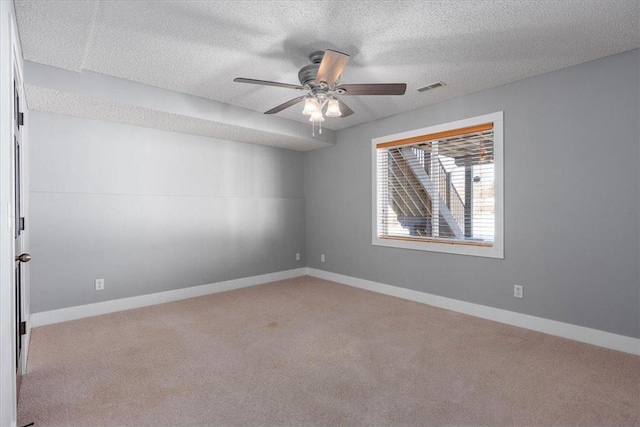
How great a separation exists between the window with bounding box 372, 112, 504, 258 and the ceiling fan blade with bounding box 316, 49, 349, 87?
6.58 ft

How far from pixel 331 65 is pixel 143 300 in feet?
11.7

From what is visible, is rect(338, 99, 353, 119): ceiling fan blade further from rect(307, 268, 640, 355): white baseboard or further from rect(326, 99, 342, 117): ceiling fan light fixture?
rect(307, 268, 640, 355): white baseboard

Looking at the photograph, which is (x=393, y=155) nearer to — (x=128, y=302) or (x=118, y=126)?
(x=118, y=126)

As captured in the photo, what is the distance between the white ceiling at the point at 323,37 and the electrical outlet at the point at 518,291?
2.07 metres

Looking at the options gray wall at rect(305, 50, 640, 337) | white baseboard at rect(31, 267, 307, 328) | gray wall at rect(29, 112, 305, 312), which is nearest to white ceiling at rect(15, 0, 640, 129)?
gray wall at rect(305, 50, 640, 337)

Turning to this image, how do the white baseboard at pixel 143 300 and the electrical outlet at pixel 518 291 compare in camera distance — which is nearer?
the electrical outlet at pixel 518 291

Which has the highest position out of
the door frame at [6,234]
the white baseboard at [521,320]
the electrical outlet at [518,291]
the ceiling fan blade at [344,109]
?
the ceiling fan blade at [344,109]

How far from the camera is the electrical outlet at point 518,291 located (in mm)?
3365

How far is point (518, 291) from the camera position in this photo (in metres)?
3.39

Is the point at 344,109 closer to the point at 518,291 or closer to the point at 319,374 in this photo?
the point at 319,374

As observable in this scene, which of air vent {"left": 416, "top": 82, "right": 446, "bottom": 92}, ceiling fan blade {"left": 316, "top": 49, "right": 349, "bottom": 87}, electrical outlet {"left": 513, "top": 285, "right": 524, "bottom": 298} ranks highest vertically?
air vent {"left": 416, "top": 82, "right": 446, "bottom": 92}

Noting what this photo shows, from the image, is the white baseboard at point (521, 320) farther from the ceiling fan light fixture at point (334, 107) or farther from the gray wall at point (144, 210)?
the ceiling fan light fixture at point (334, 107)

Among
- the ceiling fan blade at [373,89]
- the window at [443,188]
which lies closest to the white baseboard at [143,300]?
the window at [443,188]

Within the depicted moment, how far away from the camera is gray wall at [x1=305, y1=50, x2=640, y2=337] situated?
277cm
